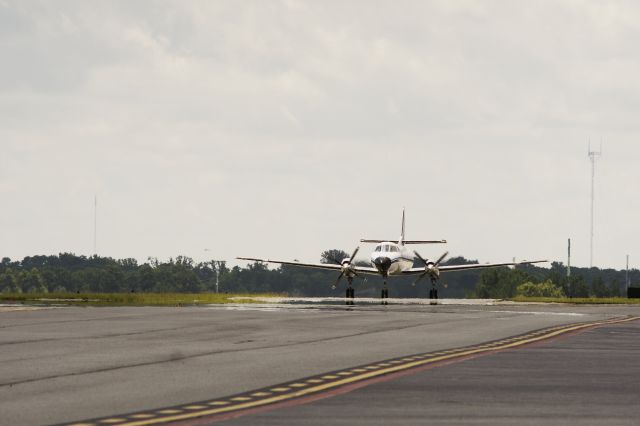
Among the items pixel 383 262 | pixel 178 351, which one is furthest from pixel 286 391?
pixel 383 262

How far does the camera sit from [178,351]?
23.0 m

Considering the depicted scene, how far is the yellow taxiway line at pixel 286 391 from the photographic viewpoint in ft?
42.0

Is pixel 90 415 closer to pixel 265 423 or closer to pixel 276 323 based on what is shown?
pixel 265 423

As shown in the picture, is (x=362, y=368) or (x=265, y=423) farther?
(x=362, y=368)

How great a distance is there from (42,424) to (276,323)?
74.0 feet

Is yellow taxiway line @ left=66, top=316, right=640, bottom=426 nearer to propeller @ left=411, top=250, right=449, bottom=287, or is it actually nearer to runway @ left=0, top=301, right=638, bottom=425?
runway @ left=0, top=301, right=638, bottom=425

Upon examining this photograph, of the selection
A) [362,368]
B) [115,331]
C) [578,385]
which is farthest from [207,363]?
[115,331]

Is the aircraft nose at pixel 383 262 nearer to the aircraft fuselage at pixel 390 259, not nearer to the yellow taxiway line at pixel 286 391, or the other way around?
the aircraft fuselage at pixel 390 259

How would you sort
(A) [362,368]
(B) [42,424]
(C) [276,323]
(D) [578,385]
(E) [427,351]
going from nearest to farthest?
1. (B) [42,424]
2. (D) [578,385]
3. (A) [362,368]
4. (E) [427,351]
5. (C) [276,323]

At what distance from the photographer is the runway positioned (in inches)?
587

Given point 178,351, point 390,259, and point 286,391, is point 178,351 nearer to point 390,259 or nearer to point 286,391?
point 286,391

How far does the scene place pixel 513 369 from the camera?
19.4 m

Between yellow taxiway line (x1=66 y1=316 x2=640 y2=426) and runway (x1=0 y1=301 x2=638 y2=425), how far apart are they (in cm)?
30

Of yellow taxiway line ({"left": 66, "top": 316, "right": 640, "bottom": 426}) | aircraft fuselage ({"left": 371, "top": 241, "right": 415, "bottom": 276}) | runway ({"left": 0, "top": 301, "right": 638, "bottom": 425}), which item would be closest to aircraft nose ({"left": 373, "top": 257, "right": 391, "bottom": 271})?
aircraft fuselage ({"left": 371, "top": 241, "right": 415, "bottom": 276})
